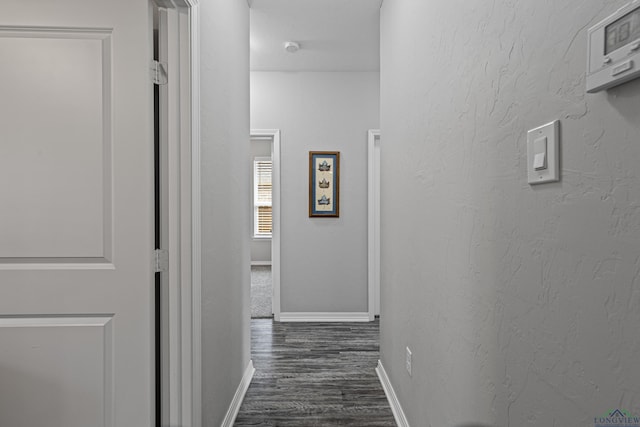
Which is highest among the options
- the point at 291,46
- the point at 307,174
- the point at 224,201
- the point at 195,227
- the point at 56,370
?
the point at 291,46

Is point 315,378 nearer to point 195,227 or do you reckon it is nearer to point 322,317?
point 322,317

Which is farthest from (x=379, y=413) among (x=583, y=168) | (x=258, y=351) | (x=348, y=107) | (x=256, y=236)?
(x=256, y=236)

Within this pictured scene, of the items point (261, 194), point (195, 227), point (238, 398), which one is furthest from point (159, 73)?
point (261, 194)

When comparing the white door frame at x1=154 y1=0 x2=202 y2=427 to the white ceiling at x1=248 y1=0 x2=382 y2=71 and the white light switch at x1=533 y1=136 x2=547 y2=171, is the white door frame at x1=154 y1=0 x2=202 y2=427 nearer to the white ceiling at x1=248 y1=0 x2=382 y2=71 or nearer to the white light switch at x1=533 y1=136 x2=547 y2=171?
the white light switch at x1=533 y1=136 x2=547 y2=171

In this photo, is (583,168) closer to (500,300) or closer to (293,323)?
(500,300)

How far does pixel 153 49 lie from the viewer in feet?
4.82

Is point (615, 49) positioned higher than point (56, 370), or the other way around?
point (615, 49)

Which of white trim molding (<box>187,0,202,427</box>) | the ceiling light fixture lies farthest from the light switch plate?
the ceiling light fixture

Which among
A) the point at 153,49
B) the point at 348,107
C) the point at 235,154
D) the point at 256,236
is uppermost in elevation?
the point at 348,107

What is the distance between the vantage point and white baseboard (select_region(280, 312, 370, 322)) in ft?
12.8

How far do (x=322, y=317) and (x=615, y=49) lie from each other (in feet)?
11.9

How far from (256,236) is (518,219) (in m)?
7.00

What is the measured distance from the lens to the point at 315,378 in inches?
102

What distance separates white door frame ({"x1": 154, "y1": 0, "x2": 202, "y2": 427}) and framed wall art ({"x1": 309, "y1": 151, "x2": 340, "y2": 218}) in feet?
8.06
